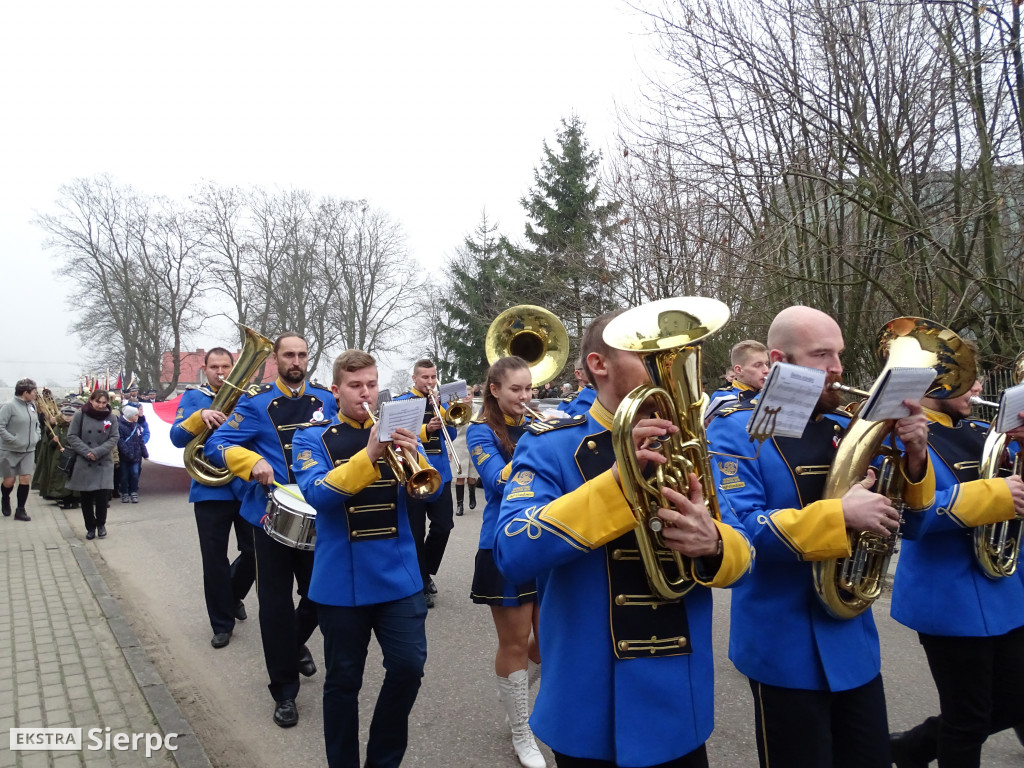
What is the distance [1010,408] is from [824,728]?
155 centimetres

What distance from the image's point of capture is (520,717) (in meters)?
3.84

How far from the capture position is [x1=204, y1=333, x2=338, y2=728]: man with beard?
A: 4.45m

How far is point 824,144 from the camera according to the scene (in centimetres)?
950

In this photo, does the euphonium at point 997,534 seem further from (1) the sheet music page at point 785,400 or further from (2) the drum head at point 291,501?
(2) the drum head at point 291,501

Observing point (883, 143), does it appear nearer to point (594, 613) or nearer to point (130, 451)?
point (594, 613)

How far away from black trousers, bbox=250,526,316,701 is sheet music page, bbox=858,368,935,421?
3450mm

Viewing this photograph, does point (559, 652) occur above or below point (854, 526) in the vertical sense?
below

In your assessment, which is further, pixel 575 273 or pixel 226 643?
pixel 575 273

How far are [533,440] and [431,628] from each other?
4.41 meters

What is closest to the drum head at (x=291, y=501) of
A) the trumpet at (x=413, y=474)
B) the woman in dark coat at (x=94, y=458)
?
the trumpet at (x=413, y=474)

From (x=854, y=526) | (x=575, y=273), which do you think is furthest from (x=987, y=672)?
(x=575, y=273)

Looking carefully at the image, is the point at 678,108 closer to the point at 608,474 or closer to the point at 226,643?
the point at 226,643

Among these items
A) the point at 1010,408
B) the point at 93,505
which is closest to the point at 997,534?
the point at 1010,408

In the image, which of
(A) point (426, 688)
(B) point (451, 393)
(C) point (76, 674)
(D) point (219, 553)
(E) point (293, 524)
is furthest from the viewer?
(B) point (451, 393)
